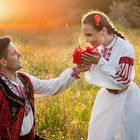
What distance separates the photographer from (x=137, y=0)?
25312 millimetres

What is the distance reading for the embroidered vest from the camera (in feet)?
12.2

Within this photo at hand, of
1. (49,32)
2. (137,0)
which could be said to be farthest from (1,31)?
(137,0)

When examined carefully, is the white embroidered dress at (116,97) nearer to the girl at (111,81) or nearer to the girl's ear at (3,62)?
the girl at (111,81)

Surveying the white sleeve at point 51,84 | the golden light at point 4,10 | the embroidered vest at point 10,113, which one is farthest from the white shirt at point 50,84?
the golden light at point 4,10

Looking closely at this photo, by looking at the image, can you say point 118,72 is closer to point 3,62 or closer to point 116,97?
point 116,97

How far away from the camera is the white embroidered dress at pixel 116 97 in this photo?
4145 mm

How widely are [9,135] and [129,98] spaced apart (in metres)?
1.15

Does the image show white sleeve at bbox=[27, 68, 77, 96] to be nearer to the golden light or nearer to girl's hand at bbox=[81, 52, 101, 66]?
girl's hand at bbox=[81, 52, 101, 66]

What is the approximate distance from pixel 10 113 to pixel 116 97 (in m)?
1.02

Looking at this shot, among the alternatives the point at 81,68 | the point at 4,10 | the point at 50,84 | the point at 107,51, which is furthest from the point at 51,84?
the point at 4,10

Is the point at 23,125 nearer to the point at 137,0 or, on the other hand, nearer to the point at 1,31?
the point at 1,31

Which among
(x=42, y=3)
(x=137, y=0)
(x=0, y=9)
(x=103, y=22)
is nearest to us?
(x=103, y=22)

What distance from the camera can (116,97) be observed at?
14.4ft

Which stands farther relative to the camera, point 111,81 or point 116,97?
point 116,97
